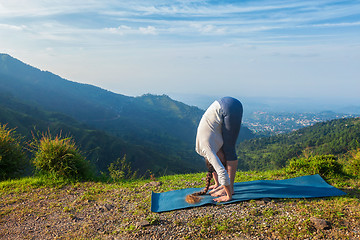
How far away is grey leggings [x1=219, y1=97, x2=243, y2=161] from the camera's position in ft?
15.0

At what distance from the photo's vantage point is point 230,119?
4582 mm

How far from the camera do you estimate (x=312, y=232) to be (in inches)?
144

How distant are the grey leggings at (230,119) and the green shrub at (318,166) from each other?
337 centimetres

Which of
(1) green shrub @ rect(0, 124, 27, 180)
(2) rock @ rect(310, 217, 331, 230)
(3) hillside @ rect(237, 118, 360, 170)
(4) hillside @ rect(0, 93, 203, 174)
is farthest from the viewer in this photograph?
(4) hillside @ rect(0, 93, 203, 174)

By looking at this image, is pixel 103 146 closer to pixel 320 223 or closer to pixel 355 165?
pixel 355 165

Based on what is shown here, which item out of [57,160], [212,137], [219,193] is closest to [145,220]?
[219,193]

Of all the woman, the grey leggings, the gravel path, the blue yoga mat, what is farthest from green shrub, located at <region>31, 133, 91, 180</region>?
the grey leggings

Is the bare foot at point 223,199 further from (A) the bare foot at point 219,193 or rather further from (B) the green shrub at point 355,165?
(B) the green shrub at point 355,165

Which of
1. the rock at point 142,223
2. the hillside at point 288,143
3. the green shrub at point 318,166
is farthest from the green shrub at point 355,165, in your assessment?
the hillside at point 288,143

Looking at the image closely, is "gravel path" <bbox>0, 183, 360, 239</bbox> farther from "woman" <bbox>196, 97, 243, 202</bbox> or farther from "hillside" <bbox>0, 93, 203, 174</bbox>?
"hillside" <bbox>0, 93, 203, 174</bbox>

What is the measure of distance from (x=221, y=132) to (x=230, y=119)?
1.05 feet

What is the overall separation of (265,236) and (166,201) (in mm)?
2170

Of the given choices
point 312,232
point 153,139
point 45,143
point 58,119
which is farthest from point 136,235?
point 153,139

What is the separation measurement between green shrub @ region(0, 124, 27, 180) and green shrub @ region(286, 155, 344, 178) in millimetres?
7991
